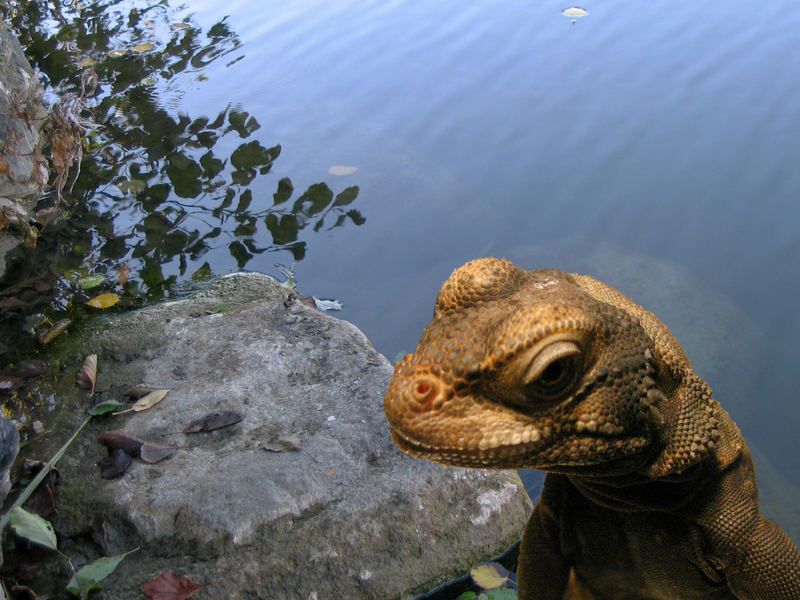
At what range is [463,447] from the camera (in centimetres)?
159

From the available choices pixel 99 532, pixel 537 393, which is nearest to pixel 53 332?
pixel 99 532

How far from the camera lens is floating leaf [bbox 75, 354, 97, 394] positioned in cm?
380

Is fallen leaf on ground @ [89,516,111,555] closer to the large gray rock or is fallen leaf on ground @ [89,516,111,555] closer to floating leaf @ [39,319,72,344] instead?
the large gray rock

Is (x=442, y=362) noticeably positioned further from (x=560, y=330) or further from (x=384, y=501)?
(x=384, y=501)

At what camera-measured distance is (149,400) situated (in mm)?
3582

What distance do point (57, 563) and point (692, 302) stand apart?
4.03 m

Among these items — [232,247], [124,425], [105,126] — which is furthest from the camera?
[105,126]

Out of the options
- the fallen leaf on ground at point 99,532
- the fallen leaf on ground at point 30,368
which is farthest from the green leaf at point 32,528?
the fallen leaf on ground at point 30,368

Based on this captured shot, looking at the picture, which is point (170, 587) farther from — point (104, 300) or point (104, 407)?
point (104, 300)

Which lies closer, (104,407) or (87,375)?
(104,407)

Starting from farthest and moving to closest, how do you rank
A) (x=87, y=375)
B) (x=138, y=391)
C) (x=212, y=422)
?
1. (x=87, y=375)
2. (x=138, y=391)
3. (x=212, y=422)

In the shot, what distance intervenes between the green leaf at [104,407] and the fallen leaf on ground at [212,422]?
1.39 ft

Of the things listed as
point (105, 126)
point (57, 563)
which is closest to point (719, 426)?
point (57, 563)

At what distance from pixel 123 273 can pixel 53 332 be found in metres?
1.10
